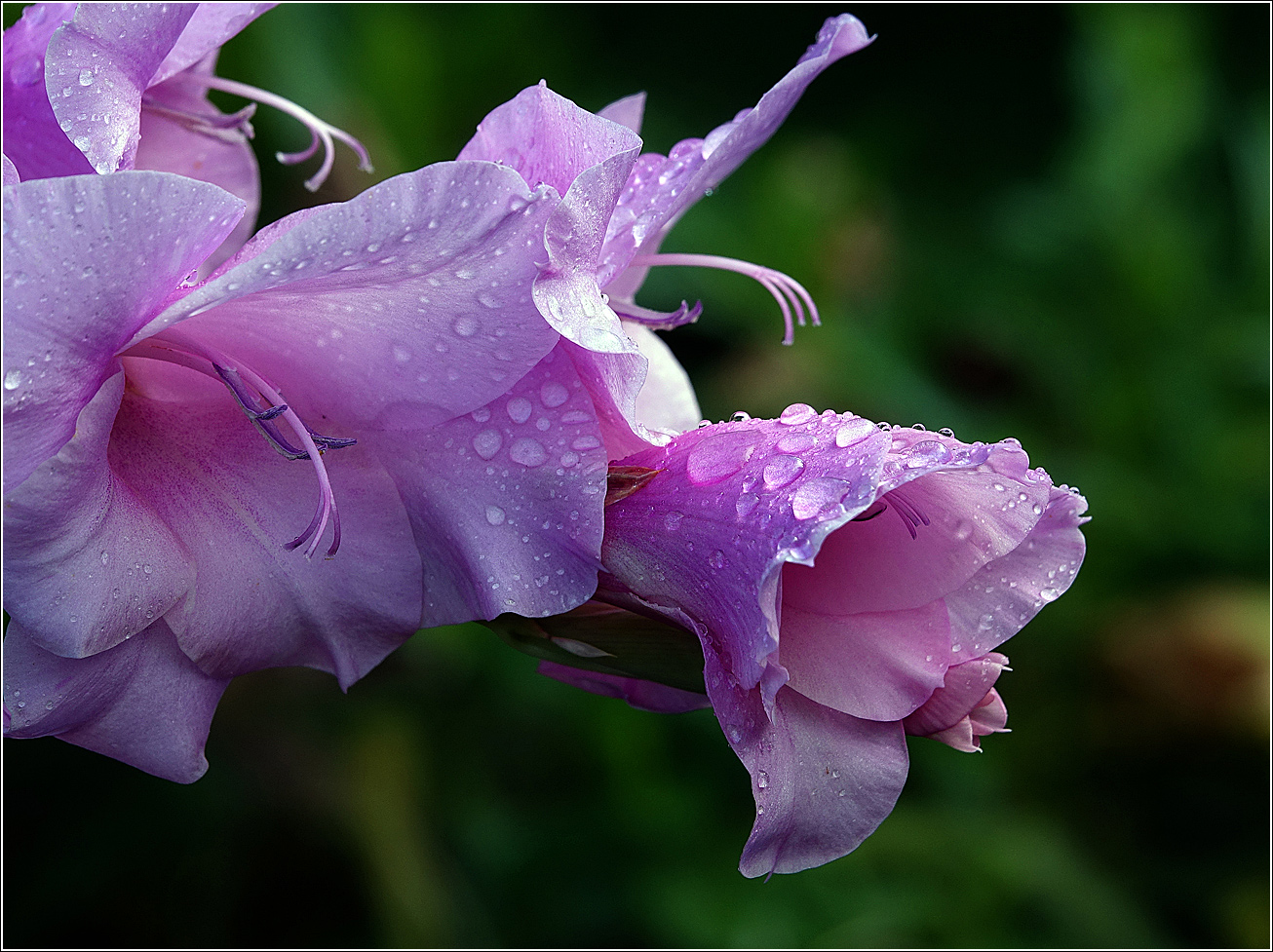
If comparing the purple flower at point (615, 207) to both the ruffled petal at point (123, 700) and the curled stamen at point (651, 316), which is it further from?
the ruffled petal at point (123, 700)

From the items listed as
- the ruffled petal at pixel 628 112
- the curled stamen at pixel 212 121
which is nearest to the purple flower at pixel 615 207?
the ruffled petal at pixel 628 112

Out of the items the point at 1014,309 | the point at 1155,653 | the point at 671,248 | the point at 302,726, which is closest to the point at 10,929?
the point at 302,726

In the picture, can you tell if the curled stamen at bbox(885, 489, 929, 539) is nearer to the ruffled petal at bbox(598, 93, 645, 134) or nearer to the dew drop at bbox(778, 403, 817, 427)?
the dew drop at bbox(778, 403, 817, 427)

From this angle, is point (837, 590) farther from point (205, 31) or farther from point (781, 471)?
point (205, 31)

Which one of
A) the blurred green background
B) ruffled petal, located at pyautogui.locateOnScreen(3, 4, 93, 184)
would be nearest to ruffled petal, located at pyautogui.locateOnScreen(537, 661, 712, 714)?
ruffled petal, located at pyautogui.locateOnScreen(3, 4, 93, 184)

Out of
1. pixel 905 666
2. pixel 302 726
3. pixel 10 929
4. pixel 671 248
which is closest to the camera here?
pixel 905 666

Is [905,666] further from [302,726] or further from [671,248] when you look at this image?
[671,248]

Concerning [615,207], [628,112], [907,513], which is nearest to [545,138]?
[615,207]

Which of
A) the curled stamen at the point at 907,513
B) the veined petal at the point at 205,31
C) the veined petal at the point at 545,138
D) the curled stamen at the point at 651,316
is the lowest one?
the curled stamen at the point at 907,513
